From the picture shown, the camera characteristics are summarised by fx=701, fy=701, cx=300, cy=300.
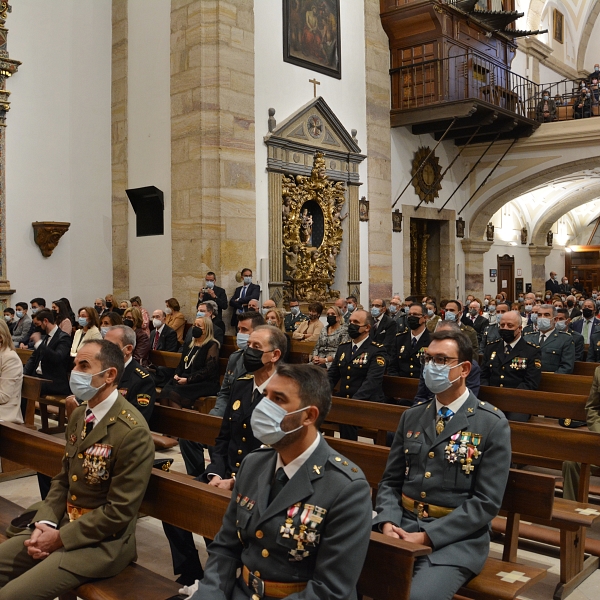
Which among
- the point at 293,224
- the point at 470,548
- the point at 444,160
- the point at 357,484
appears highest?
the point at 444,160

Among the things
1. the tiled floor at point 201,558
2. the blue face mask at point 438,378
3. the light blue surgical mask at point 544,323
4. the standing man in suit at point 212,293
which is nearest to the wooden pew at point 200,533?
the tiled floor at point 201,558

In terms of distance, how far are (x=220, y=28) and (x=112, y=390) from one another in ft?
31.0

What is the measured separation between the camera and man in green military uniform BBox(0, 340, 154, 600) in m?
2.88

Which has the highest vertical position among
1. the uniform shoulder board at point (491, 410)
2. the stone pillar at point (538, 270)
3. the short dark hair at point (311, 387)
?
the stone pillar at point (538, 270)

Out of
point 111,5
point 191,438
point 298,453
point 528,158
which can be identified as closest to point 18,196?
point 111,5

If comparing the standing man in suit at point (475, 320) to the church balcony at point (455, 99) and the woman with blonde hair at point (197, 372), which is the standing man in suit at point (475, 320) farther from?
the church balcony at point (455, 99)

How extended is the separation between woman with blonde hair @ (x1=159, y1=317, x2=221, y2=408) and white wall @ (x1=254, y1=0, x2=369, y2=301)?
5199mm

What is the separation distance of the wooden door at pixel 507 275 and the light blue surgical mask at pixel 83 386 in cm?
1990

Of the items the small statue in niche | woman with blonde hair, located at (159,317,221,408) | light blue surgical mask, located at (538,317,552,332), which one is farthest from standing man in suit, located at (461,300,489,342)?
woman with blonde hair, located at (159,317,221,408)

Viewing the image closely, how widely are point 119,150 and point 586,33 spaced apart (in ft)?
58.4

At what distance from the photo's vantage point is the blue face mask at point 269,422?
2.29 meters

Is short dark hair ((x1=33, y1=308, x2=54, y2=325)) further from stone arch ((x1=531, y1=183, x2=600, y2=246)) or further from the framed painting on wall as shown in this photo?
stone arch ((x1=531, y1=183, x2=600, y2=246))

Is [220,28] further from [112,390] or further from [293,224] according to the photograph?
[112,390]

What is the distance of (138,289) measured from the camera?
41.2 feet
